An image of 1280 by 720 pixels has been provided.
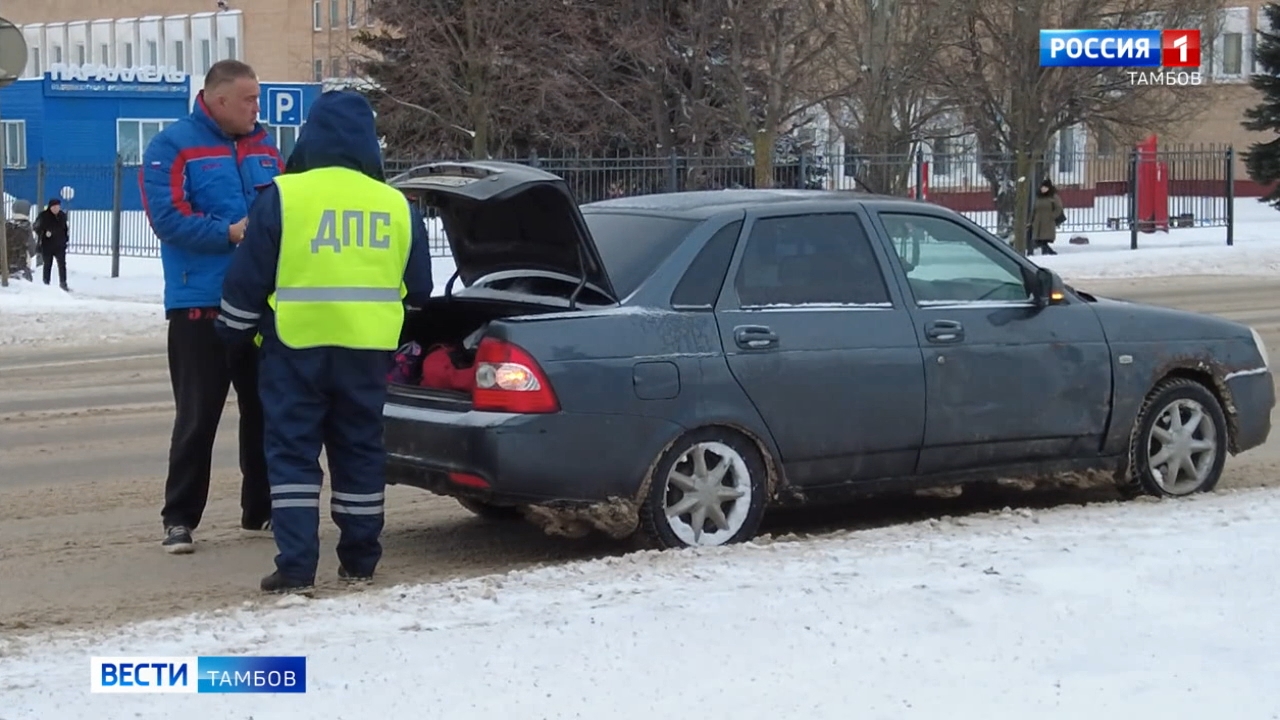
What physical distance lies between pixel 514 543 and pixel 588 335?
128 cm

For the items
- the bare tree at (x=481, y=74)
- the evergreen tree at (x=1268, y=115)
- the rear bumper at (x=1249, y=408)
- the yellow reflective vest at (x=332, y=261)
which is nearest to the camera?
the yellow reflective vest at (x=332, y=261)

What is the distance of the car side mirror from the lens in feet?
26.6

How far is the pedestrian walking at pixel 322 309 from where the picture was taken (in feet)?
21.2

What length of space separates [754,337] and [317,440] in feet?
5.89

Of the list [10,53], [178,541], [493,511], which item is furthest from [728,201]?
[10,53]

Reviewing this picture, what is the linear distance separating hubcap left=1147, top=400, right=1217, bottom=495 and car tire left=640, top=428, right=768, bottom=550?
6.99 feet

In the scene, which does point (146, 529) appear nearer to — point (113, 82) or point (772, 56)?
point (772, 56)

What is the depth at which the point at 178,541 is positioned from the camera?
7547mm

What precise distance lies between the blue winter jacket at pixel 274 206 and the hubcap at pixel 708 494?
1.64 m

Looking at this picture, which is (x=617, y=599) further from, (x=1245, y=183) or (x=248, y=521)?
(x=1245, y=183)

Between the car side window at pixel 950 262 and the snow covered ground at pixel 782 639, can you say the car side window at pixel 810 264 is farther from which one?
the snow covered ground at pixel 782 639

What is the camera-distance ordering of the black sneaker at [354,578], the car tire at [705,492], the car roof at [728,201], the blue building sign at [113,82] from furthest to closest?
the blue building sign at [113,82]
the car roof at [728,201]
the car tire at [705,492]
the black sneaker at [354,578]

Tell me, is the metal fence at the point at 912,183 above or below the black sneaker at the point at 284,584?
above

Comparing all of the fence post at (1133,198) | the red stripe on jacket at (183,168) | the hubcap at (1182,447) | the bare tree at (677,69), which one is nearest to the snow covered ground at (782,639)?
the hubcap at (1182,447)
